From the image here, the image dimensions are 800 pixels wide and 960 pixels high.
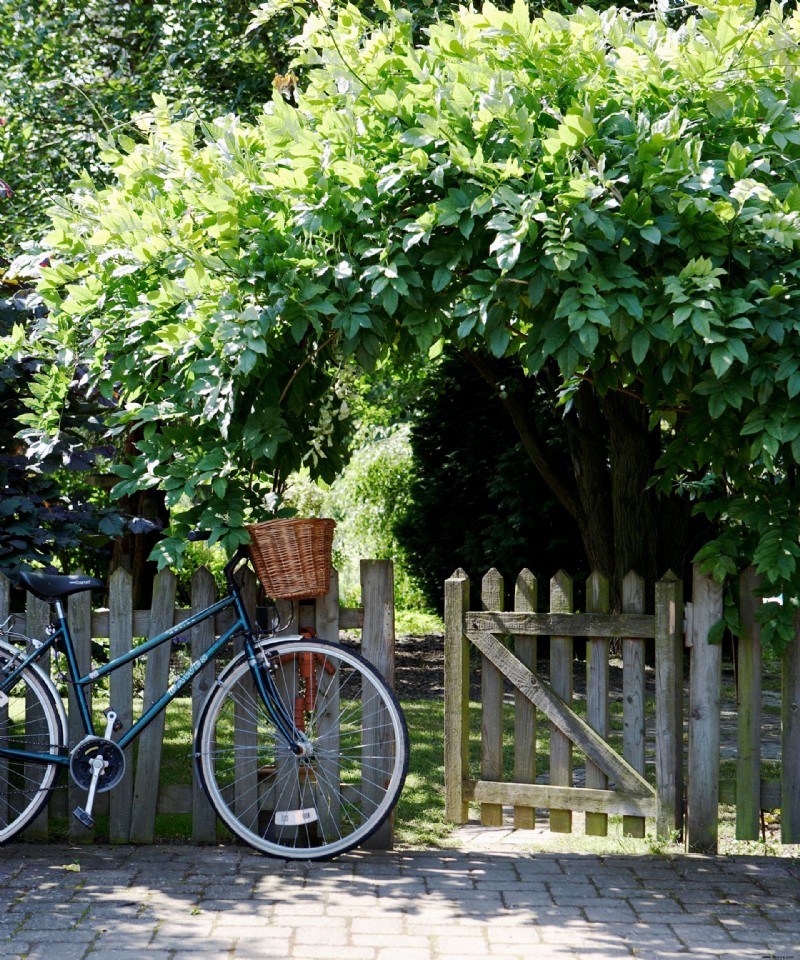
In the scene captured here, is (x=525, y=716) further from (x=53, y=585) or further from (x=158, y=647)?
(x=53, y=585)

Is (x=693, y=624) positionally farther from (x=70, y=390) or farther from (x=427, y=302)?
(x=70, y=390)

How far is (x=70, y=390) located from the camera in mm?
5309

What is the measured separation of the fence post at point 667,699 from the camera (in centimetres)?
457

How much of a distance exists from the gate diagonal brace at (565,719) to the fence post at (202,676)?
3.78 feet

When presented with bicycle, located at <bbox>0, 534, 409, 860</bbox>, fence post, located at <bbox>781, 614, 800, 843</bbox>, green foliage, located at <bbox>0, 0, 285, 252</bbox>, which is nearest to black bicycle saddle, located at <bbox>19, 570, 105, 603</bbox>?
bicycle, located at <bbox>0, 534, 409, 860</bbox>

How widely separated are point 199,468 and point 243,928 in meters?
1.66

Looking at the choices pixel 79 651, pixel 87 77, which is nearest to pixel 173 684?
pixel 79 651

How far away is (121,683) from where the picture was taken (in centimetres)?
472

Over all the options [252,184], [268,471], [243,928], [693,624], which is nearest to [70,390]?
[268,471]

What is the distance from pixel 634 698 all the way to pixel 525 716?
0.47 metres

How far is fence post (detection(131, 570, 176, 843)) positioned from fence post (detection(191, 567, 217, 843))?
0.37ft

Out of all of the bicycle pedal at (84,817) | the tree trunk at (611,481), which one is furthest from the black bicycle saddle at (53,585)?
the tree trunk at (611,481)

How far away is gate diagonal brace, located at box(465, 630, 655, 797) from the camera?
462 cm

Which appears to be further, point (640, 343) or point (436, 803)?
point (436, 803)
